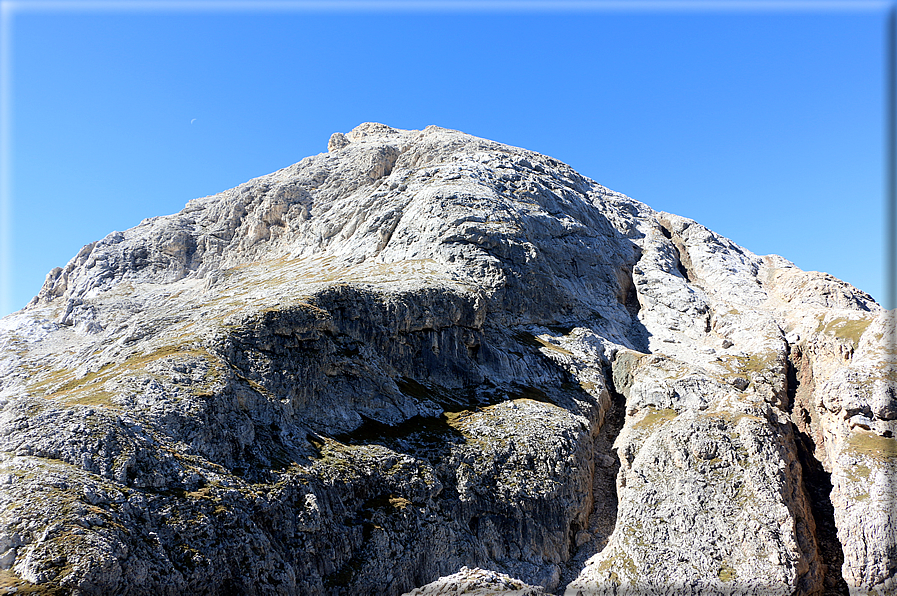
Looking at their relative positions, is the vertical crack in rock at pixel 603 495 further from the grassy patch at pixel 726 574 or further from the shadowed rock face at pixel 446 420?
the grassy patch at pixel 726 574

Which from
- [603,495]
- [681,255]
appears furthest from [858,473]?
[681,255]

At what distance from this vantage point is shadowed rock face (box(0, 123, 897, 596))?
120 ft

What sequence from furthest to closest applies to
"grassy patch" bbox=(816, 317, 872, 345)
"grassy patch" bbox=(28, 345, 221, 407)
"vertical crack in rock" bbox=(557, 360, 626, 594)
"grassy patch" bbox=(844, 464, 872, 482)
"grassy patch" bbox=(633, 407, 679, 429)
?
"grassy patch" bbox=(816, 317, 872, 345) < "grassy patch" bbox=(633, 407, 679, 429) < "grassy patch" bbox=(844, 464, 872, 482) < "vertical crack in rock" bbox=(557, 360, 626, 594) < "grassy patch" bbox=(28, 345, 221, 407)

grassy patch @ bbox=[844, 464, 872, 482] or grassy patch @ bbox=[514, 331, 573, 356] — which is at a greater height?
grassy patch @ bbox=[514, 331, 573, 356]

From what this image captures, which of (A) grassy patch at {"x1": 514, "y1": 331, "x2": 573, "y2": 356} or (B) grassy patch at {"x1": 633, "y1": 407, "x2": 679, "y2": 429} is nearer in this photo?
(B) grassy patch at {"x1": 633, "y1": 407, "x2": 679, "y2": 429}

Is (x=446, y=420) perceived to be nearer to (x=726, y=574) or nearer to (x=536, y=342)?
(x=536, y=342)

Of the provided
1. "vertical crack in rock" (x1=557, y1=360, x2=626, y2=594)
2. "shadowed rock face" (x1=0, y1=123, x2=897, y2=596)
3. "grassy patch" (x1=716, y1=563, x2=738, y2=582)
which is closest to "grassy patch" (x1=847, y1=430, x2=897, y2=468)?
"shadowed rock face" (x1=0, y1=123, x2=897, y2=596)

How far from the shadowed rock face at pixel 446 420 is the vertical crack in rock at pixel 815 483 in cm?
23

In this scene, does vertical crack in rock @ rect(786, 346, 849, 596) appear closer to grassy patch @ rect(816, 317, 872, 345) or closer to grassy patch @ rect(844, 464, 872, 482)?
grassy patch @ rect(844, 464, 872, 482)

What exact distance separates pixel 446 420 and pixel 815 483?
3499 cm

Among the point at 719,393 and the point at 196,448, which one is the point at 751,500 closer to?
the point at 719,393

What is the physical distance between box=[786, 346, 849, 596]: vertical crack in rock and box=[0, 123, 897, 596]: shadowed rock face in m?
0.23

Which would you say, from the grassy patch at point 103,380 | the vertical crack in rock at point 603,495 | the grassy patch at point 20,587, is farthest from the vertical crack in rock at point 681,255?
the grassy patch at point 20,587

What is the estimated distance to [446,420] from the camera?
5806cm
